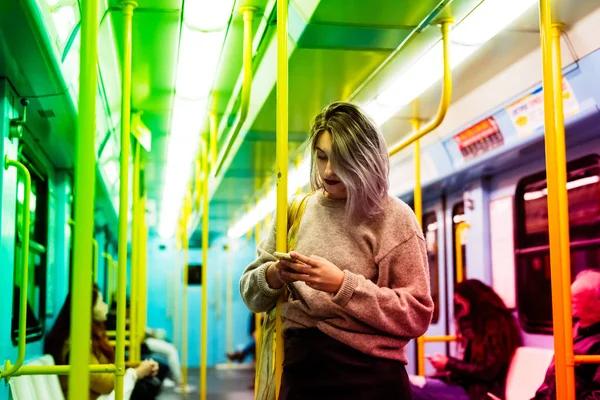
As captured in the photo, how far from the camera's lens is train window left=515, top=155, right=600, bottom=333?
4.58m

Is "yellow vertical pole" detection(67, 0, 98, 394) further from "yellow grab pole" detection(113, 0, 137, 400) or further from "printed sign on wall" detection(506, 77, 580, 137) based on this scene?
"printed sign on wall" detection(506, 77, 580, 137)

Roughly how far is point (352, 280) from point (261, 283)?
0.31m

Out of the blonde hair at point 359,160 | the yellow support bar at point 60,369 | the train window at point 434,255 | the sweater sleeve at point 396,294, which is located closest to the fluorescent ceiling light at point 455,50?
the blonde hair at point 359,160

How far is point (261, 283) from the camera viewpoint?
7.04ft

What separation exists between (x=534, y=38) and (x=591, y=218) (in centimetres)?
115

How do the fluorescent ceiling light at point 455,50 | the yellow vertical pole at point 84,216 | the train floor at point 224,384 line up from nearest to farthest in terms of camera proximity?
the yellow vertical pole at point 84,216 → the fluorescent ceiling light at point 455,50 → the train floor at point 224,384

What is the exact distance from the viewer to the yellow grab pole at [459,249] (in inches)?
247

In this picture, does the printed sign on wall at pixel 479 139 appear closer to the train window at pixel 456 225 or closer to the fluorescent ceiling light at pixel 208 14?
the train window at pixel 456 225

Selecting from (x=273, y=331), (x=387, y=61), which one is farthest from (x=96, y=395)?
(x=273, y=331)

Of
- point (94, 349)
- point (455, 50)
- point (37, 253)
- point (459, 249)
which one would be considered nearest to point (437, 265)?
point (459, 249)

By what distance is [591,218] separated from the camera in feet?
15.0

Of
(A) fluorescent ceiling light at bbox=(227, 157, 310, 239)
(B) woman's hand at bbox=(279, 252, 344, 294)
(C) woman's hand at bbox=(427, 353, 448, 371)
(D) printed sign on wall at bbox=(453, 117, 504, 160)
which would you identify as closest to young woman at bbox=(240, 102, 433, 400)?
(B) woman's hand at bbox=(279, 252, 344, 294)

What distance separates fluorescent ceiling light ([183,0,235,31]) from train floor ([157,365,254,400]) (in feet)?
17.1

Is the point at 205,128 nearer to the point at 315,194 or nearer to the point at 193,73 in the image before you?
the point at 193,73
